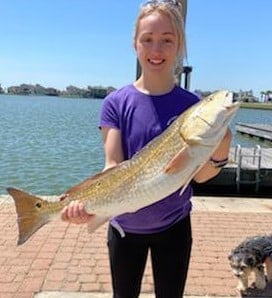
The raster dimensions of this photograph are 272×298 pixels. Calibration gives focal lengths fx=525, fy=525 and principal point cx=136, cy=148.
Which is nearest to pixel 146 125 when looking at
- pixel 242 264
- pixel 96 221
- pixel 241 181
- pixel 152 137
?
pixel 152 137

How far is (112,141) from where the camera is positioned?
2.47 m

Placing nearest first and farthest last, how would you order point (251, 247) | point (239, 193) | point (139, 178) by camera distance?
point (139, 178)
point (251, 247)
point (239, 193)

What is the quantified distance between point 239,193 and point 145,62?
462 inches

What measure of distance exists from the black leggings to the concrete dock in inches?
73.8

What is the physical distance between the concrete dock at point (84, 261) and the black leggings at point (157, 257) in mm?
1875

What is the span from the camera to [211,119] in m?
2.10

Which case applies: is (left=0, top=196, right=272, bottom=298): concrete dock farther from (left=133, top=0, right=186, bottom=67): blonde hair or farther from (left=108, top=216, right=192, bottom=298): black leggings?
(left=133, top=0, right=186, bottom=67): blonde hair

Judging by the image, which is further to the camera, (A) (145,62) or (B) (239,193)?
(B) (239,193)

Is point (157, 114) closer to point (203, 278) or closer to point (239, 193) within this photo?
point (203, 278)

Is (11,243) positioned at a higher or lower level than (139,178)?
lower

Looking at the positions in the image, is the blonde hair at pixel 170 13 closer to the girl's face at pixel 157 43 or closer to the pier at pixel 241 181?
the girl's face at pixel 157 43

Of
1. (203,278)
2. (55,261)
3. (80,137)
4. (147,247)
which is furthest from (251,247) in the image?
(80,137)

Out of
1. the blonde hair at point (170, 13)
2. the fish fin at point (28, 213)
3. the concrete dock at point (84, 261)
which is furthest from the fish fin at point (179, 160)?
the concrete dock at point (84, 261)

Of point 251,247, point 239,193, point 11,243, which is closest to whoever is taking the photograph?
point 251,247
